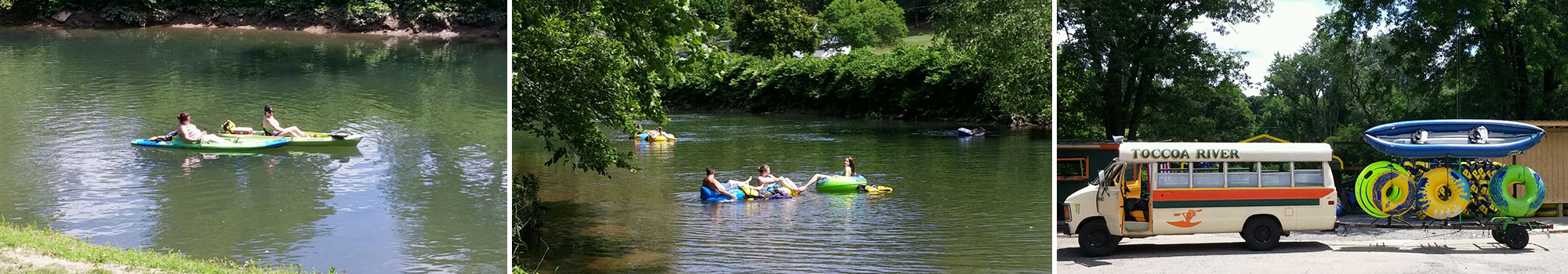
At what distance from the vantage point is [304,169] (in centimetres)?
1305

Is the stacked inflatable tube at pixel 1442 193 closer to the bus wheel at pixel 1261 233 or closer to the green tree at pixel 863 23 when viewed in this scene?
the bus wheel at pixel 1261 233

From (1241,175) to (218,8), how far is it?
2666 centimetres

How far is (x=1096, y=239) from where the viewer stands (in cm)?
684

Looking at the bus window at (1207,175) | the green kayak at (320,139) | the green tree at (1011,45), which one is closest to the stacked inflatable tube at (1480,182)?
the bus window at (1207,175)

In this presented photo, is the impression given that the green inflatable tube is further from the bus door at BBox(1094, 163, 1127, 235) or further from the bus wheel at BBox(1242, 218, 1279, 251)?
the bus door at BBox(1094, 163, 1127, 235)

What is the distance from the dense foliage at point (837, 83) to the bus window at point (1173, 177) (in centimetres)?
100

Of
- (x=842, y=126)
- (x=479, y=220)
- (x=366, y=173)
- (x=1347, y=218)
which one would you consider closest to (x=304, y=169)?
(x=366, y=173)

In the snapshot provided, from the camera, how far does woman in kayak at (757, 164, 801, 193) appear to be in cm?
787

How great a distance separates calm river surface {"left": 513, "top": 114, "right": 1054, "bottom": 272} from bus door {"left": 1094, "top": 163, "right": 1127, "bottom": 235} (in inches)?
11.4

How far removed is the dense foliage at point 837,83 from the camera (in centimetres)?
618

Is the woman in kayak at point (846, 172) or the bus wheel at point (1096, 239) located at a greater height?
the woman in kayak at point (846, 172)

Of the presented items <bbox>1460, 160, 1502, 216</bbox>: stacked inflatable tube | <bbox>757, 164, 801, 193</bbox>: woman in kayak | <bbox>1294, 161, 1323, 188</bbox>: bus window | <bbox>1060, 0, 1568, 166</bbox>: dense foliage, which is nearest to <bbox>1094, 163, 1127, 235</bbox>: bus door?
<bbox>1294, 161, 1323, 188</bbox>: bus window

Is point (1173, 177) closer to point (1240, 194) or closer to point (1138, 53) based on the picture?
point (1240, 194)

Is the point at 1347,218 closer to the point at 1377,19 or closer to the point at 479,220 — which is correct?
the point at 1377,19
